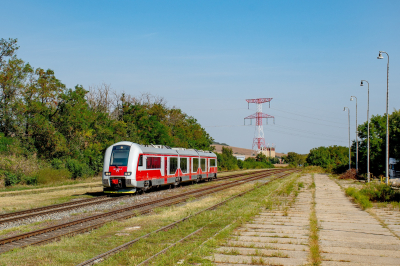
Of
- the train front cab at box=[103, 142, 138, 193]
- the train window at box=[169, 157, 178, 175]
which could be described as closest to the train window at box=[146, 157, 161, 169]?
the train front cab at box=[103, 142, 138, 193]

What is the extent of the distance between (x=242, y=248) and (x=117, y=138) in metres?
36.8

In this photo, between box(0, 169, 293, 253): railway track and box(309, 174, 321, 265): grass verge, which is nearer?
box(309, 174, 321, 265): grass verge

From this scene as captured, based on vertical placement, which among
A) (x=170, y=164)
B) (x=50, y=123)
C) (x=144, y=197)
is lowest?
(x=144, y=197)

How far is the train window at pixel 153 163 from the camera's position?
2375cm

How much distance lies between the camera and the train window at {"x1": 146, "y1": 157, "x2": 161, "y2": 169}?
23750 mm

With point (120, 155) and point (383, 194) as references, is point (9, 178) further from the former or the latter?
point (383, 194)

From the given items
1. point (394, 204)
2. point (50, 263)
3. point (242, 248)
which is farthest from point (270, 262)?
point (394, 204)

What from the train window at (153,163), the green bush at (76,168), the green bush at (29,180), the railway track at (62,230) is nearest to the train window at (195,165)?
the train window at (153,163)

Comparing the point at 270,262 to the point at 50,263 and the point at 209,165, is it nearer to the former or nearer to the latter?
the point at 50,263

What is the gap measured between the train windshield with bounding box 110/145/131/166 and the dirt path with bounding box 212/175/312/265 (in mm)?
10404

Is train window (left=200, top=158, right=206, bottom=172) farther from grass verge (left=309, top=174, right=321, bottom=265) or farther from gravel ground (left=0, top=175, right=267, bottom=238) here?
grass verge (left=309, top=174, right=321, bottom=265)

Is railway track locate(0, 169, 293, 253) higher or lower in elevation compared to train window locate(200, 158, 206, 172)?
lower

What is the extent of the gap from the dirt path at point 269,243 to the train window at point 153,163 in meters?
10.8

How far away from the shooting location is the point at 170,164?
89.8ft
